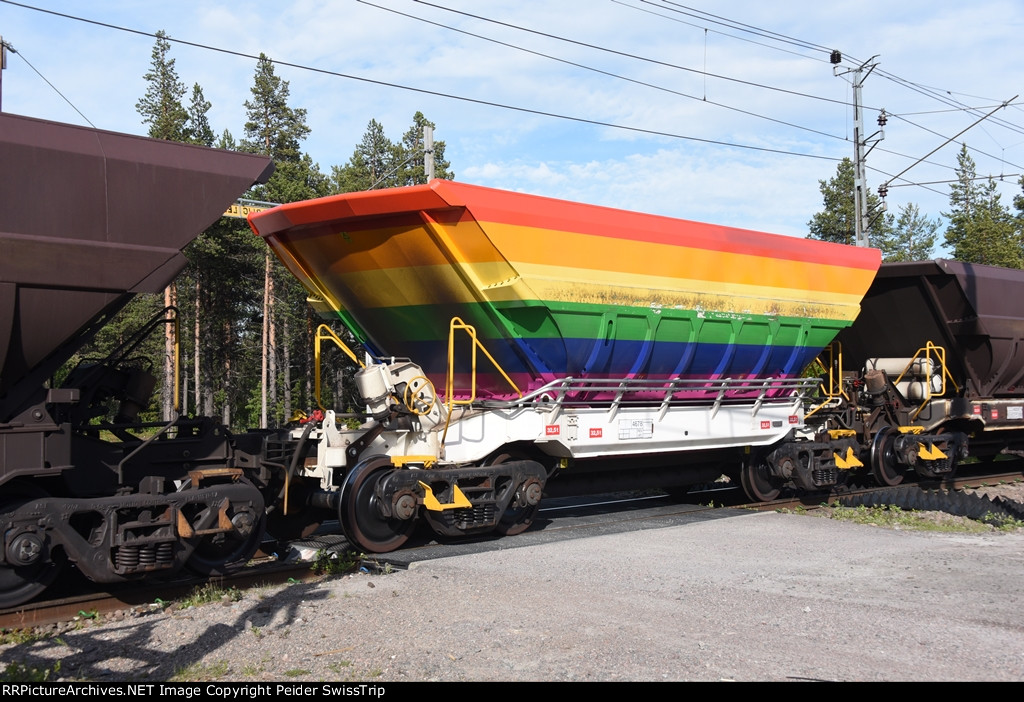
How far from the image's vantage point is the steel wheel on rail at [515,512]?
8938 millimetres

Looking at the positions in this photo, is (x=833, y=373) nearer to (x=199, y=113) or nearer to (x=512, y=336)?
(x=512, y=336)

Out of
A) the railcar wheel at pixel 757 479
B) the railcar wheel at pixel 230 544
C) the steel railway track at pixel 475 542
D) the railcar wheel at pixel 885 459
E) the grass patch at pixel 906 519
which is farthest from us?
the railcar wheel at pixel 885 459

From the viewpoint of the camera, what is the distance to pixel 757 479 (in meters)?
11.8

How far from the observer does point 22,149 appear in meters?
5.72

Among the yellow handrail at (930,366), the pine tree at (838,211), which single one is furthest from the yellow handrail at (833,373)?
the pine tree at (838,211)

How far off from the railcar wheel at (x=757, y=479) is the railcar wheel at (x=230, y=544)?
698 centimetres

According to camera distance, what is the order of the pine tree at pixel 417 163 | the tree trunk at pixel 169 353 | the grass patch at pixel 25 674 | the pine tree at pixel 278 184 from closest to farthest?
the grass patch at pixel 25 674 → the tree trunk at pixel 169 353 → the pine tree at pixel 278 184 → the pine tree at pixel 417 163

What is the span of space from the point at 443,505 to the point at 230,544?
6.50 ft

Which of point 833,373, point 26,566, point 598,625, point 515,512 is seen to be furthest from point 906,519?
point 26,566

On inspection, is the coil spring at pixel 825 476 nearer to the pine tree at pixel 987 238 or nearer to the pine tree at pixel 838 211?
the pine tree at pixel 987 238

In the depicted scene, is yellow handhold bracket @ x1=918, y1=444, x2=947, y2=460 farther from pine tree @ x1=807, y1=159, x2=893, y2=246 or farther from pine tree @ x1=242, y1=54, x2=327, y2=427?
pine tree @ x1=807, y1=159, x2=893, y2=246

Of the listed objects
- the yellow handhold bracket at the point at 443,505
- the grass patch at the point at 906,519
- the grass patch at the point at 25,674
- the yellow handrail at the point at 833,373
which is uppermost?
the yellow handrail at the point at 833,373

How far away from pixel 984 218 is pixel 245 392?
42104mm

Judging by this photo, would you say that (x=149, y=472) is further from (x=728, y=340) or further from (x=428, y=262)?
(x=728, y=340)
